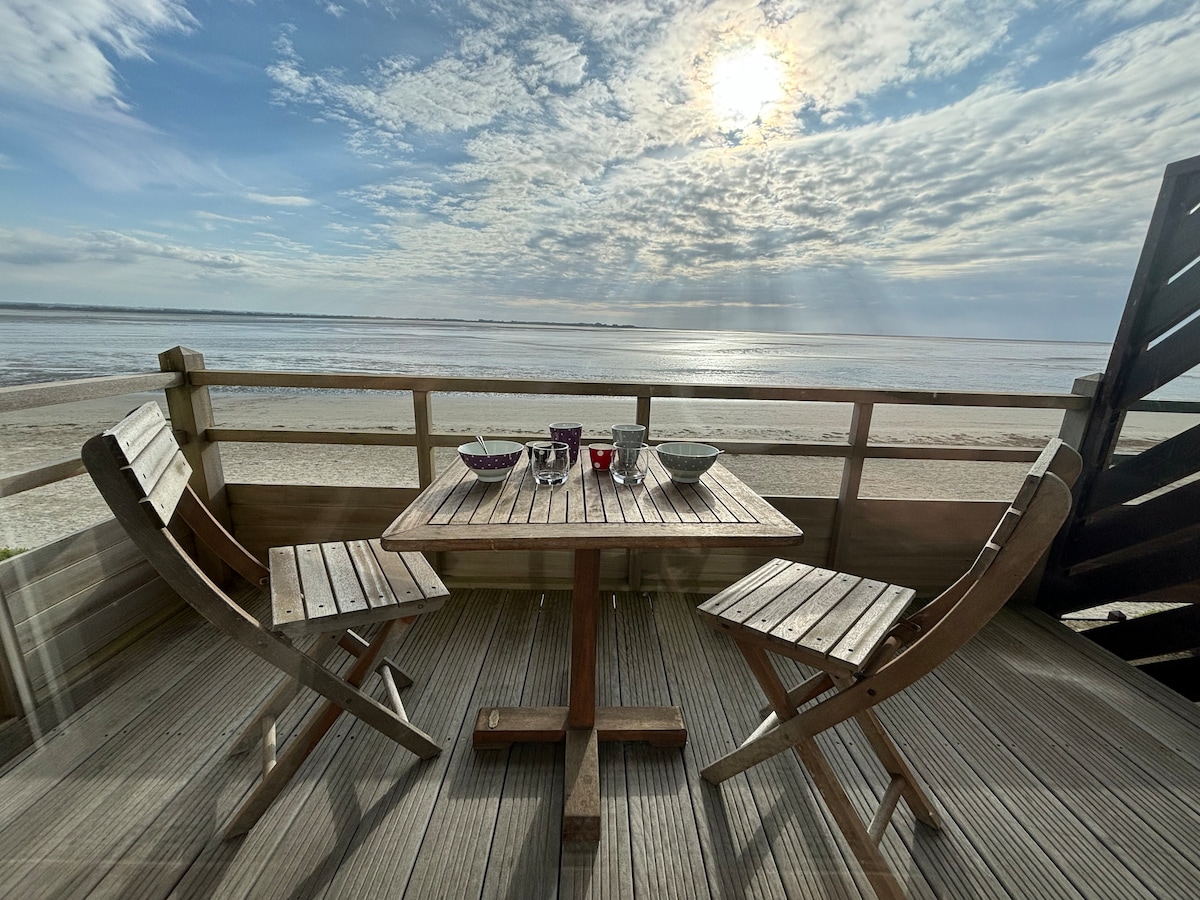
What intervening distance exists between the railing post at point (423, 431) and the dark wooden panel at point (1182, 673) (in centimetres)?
313

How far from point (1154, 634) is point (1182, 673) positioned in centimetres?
30

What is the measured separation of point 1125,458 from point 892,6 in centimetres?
250

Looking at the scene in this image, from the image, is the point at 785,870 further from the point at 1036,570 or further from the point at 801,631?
the point at 1036,570

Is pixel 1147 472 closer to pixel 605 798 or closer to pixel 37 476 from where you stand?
pixel 605 798

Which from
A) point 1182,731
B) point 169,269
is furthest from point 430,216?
point 1182,731

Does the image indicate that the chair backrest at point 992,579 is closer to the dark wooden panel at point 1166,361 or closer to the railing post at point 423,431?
the dark wooden panel at point 1166,361

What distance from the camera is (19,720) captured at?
136 cm

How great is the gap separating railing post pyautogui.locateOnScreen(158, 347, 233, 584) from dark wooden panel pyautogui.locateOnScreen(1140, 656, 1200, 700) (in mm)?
3989

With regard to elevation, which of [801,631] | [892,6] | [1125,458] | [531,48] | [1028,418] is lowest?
[1028,418]

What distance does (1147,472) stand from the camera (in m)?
1.88

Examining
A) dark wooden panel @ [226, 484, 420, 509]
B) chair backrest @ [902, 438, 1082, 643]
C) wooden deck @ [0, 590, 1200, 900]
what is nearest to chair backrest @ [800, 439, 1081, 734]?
chair backrest @ [902, 438, 1082, 643]

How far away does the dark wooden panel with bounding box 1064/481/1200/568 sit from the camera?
1.79 m

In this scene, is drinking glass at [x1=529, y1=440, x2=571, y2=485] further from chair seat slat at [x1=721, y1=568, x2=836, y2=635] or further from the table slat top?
chair seat slat at [x1=721, y1=568, x2=836, y2=635]

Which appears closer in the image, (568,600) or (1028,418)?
(568,600)
